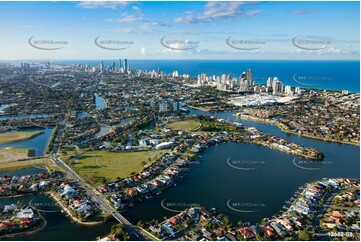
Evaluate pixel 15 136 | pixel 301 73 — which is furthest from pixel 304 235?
pixel 301 73

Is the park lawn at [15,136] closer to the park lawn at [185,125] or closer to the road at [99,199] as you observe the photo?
the road at [99,199]

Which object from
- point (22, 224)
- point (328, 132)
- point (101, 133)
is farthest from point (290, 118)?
point (22, 224)
